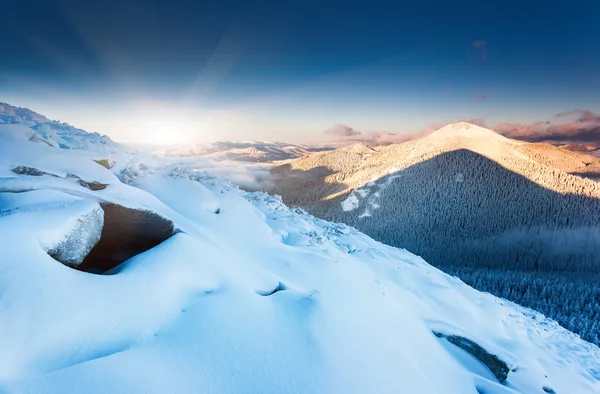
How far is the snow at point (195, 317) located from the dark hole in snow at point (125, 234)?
0.45m

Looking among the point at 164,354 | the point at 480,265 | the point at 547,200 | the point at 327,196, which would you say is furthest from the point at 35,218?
the point at 547,200

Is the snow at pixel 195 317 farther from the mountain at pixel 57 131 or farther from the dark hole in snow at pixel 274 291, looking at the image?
the mountain at pixel 57 131

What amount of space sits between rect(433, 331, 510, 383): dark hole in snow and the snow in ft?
1.15

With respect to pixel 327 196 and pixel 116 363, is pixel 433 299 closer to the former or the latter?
pixel 116 363

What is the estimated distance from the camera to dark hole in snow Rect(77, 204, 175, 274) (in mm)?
7652

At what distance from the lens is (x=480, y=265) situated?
129 meters

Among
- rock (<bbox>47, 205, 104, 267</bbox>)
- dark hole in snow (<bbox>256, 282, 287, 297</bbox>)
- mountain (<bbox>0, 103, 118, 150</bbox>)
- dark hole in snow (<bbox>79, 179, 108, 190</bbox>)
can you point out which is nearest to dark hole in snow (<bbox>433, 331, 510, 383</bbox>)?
dark hole in snow (<bbox>256, 282, 287, 297</bbox>)

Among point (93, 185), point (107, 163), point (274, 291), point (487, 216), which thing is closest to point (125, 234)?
point (93, 185)

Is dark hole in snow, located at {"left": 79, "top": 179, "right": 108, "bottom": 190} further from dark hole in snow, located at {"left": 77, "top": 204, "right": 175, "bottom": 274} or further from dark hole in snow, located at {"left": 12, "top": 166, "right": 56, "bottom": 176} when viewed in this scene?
dark hole in snow, located at {"left": 77, "top": 204, "right": 175, "bottom": 274}

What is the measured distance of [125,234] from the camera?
827 cm

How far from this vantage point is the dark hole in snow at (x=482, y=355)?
377 inches

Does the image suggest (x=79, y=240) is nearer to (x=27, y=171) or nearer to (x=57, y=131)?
(x=27, y=171)

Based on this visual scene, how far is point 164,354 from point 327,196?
195807mm

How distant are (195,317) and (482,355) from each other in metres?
10.4
